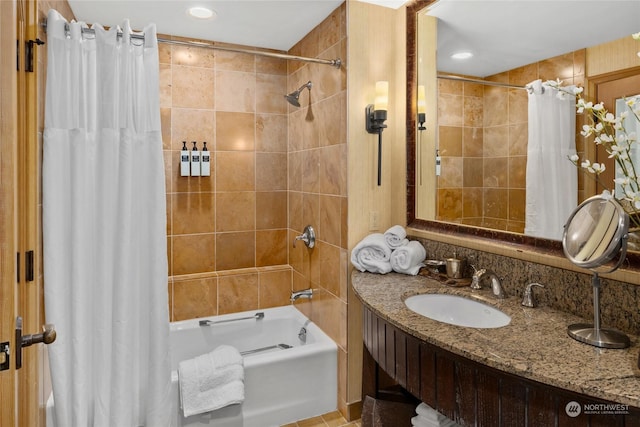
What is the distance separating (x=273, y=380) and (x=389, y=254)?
3.28 ft

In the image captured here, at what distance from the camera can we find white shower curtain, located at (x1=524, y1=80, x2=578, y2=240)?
1.55m

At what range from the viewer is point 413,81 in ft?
7.63

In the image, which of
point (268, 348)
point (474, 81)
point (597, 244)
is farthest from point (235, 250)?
point (597, 244)

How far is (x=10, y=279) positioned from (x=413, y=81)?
6.84 feet

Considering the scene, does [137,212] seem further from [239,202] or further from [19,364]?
[239,202]

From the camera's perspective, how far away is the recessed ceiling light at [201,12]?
2.44 metres

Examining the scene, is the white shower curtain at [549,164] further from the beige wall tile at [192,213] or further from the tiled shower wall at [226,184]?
the beige wall tile at [192,213]

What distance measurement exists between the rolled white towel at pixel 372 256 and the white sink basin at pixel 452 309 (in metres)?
0.35

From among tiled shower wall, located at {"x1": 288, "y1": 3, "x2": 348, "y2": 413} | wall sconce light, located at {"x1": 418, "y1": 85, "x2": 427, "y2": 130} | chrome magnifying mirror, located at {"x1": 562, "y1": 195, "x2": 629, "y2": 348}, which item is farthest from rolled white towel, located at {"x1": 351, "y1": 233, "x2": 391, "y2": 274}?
chrome magnifying mirror, located at {"x1": 562, "y1": 195, "x2": 629, "y2": 348}

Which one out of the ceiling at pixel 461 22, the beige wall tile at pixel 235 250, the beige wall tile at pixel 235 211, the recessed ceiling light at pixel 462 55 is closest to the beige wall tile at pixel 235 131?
the beige wall tile at pixel 235 211

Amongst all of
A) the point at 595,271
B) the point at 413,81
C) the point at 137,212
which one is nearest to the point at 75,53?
the point at 137,212

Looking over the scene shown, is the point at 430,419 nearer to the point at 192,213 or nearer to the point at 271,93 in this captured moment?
the point at 192,213

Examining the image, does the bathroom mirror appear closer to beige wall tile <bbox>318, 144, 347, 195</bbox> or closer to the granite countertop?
beige wall tile <bbox>318, 144, 347, 195</bbox>

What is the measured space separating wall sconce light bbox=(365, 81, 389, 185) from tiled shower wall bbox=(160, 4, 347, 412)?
0.29 meters
